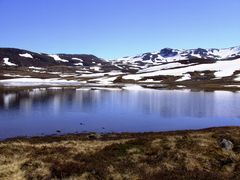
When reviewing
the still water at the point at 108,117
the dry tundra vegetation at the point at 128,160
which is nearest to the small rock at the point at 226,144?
the dry tundra vegetation at the point at 128,160

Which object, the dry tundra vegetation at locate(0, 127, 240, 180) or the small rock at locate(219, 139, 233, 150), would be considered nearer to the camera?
the dry tundra vegetation at locate(0, 127, 240, 180)

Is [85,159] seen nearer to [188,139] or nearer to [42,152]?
[42,152]

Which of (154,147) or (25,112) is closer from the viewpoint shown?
(154,147)

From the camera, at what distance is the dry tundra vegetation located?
20.1 meters

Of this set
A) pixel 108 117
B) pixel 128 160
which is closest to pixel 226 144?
pixel 128 160

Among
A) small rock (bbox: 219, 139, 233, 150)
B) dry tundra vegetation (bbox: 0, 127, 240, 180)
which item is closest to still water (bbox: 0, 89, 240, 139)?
dry tundra vegetation (bbox: 0, 127, 240, 180)

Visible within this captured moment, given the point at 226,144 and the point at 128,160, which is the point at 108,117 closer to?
the point at 226,144

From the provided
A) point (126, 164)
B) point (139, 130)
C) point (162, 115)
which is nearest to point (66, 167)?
point (126, 164)

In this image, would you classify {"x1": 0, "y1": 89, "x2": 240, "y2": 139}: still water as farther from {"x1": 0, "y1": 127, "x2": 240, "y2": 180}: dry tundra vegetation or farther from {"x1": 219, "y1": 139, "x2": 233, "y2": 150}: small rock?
{"x1": 219, "y1": 139, "x2": 233, "y2": 150}: small rock

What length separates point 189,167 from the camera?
70.5ft

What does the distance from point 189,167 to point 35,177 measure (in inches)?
312

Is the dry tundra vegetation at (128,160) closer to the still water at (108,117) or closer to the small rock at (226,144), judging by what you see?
the small rock at (226,144)

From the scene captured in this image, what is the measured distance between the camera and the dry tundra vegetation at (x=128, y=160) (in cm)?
2009

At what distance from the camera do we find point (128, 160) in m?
22.2
